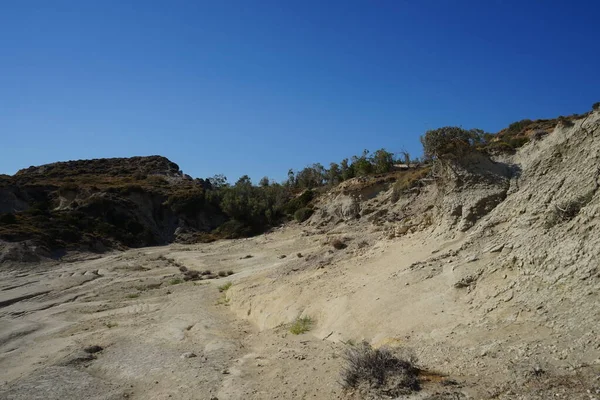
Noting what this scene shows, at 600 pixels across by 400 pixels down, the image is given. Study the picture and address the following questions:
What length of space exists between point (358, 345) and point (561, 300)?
385 centimetres

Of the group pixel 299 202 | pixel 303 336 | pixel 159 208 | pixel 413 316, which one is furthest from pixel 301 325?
pixel 159 208

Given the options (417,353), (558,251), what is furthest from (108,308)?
(558,251)

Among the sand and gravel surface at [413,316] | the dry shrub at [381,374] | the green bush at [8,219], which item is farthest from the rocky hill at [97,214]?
the dry shrub at [381,374]

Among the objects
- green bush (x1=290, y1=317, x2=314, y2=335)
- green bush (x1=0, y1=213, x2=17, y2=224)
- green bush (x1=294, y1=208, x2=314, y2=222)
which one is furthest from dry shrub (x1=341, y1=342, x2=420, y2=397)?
green bush (x1=0, y1=213, x2=17, y2=224)

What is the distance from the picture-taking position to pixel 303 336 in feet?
35.2

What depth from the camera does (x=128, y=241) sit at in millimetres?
43719

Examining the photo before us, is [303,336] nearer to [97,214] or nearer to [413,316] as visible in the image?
[413,316]

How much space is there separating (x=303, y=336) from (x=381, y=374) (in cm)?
444

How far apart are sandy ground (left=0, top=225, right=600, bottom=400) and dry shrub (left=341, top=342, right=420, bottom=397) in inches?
9.8

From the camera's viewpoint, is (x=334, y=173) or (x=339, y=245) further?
(x=334, y=173)

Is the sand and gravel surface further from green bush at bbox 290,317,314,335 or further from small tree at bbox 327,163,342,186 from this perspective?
small tree at bbox 327,163,342,186

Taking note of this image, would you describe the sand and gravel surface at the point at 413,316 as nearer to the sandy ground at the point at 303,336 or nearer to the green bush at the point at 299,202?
Result: the sandy ground at the point at 303,336

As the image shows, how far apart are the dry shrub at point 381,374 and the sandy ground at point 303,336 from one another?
250 millimetres

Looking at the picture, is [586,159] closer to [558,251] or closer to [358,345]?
[558,251]
